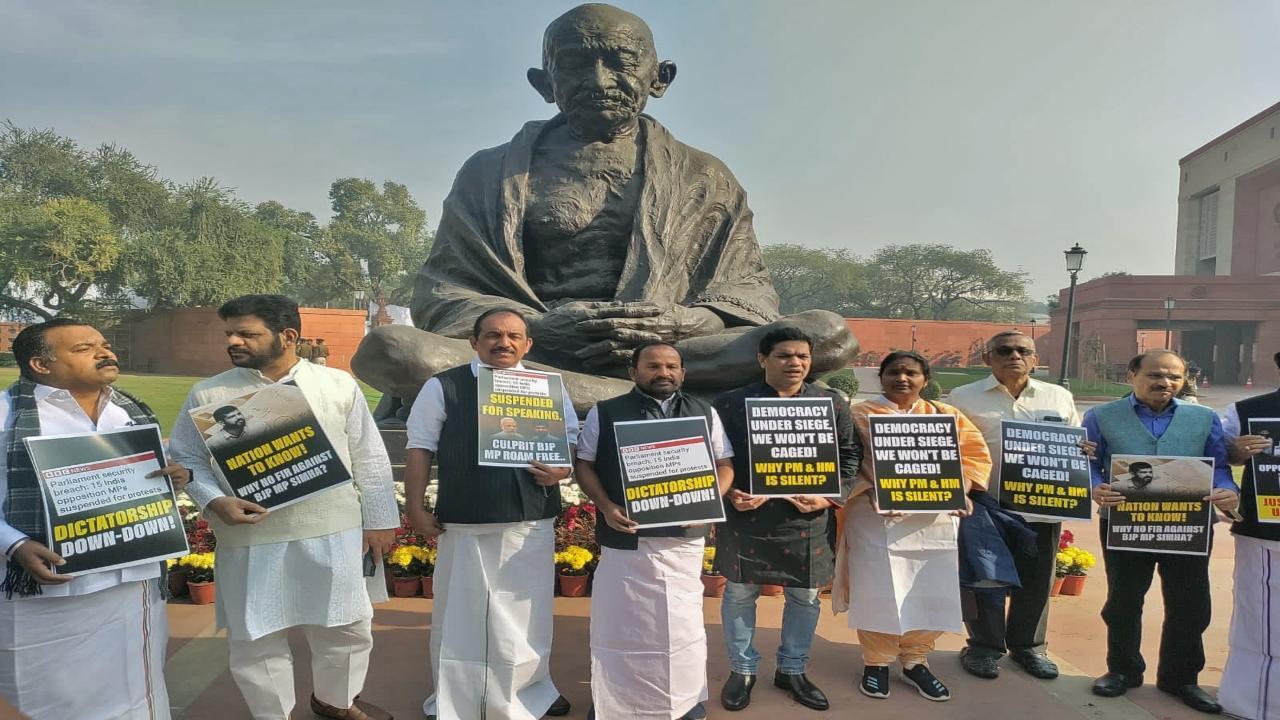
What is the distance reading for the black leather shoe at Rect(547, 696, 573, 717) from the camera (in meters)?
2.95

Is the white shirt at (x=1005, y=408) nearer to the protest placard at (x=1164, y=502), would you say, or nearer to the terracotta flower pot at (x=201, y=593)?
the protest placard at (x=1164, y=502)

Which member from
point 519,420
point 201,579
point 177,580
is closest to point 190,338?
point 177,580

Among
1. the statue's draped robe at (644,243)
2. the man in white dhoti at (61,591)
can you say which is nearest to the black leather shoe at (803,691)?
the man in white dhoti at (61,591)

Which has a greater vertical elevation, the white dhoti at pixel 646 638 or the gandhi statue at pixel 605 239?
the gandhi statue at pixel 605 239

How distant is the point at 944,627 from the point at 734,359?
2.11 m

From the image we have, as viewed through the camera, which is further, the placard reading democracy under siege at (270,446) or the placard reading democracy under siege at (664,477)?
the placard reading democracy under siege at (664,477)

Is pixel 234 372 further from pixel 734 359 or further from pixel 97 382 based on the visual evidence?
pixel 734 359

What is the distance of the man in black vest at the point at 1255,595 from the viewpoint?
117 inches

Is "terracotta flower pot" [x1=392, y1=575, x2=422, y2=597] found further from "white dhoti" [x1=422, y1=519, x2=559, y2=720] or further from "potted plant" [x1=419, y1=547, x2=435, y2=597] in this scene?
"white dhoti" [x1=422, y1=519, x2=559, y2=720]

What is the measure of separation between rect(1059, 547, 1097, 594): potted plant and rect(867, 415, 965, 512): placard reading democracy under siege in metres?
2.04

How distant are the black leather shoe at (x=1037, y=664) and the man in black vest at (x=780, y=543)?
40.0 inches

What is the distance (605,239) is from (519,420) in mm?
2862

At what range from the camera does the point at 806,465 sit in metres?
2.94

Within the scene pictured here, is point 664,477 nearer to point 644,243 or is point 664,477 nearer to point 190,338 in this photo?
point 644,243
